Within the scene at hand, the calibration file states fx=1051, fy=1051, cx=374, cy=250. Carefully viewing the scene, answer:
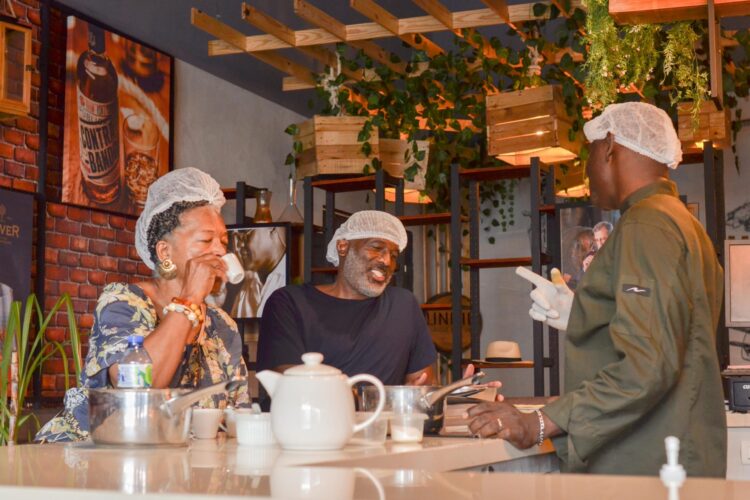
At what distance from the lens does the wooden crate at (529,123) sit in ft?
18.9

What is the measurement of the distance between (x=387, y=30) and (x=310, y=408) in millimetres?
4439

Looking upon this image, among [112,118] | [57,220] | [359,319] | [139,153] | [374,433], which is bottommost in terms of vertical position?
[374,433]

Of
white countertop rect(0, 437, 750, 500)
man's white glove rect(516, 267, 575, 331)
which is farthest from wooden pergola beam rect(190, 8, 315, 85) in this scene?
white countertop rect(0, 437, 750, 500)

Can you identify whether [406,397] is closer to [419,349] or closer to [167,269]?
[167,269]

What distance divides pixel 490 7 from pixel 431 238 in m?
5.37

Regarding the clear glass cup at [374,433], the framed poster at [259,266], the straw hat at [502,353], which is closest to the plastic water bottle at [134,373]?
the clear glass cup at [374,433]

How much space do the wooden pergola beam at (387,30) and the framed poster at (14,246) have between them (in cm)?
148

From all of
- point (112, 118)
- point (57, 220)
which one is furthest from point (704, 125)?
point (57, 220)

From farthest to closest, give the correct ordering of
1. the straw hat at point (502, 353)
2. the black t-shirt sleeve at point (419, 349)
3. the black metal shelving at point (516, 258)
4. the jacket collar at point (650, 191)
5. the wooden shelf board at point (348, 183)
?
the straw hat at point (502, 353) → the wooden shelf board at point (348, 183) → the black metal shelving at point (516, 258) → the black t-shirt sleeve at point (419, 349) → the jacket collar at point (650, 191)

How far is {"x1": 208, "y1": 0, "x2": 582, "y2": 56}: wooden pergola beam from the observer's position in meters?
5.82

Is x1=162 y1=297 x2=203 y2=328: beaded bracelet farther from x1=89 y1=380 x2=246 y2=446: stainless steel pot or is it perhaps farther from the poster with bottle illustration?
the poster with bottle illustration

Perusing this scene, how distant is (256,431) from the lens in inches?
77.7

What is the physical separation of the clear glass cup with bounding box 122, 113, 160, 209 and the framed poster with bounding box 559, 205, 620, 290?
8.56 feet

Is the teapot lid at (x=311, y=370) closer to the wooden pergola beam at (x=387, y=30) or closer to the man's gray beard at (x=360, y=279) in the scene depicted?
the man's gray beard at (x=360, y=279)
